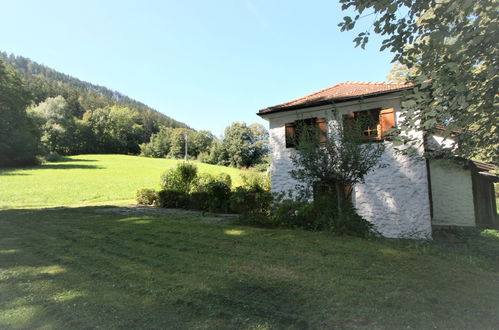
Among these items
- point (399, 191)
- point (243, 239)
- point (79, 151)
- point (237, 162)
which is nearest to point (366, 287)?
point (243, 239)

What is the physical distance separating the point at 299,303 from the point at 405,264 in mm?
2642

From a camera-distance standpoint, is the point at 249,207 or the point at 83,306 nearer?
the point at 83,306

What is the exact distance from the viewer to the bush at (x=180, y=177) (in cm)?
1648

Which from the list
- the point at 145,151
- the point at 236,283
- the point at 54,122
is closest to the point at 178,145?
the point at 145,151

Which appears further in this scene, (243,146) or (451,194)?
(243,146)

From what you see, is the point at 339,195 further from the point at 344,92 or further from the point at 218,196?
the point at 218,196

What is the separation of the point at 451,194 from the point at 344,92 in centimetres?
698

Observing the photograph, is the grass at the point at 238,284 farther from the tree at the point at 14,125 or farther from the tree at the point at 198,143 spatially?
the tree at the point at 198,143

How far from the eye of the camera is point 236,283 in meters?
3.80

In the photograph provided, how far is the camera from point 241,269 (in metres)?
4.39

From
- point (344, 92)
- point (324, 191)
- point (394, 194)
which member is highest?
point (344, 92)

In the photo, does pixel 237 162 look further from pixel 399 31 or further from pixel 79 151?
pixel 399 31

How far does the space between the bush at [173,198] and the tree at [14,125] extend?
97.5ft

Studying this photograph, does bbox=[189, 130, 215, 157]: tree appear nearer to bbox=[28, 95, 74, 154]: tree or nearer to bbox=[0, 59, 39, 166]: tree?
bbox=[28, 95, 74, 154]: tree
